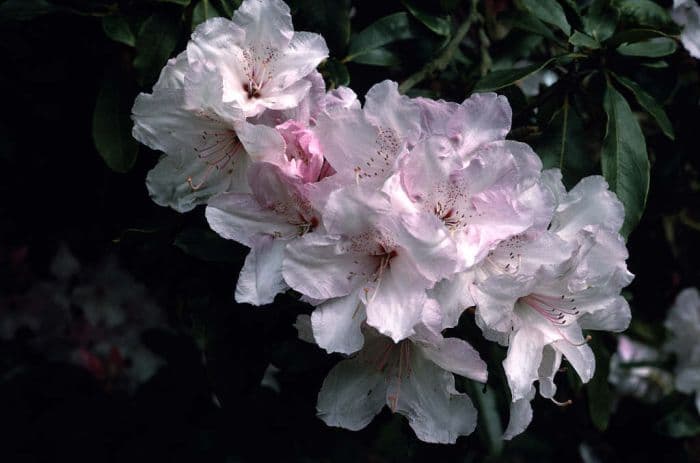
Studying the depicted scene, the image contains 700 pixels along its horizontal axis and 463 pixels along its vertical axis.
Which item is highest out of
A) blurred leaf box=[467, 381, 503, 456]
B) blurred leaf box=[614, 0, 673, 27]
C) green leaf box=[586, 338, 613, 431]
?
blurred leaf box=[614, 0, 673, 27]

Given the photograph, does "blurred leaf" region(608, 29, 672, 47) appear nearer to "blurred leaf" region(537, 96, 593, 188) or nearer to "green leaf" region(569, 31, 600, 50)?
"green leaf" region(569, 31, 600, 50)

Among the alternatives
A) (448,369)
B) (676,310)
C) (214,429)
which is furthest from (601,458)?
(448,369)

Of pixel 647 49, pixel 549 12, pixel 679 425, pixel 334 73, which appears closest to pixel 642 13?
pixel 647 49

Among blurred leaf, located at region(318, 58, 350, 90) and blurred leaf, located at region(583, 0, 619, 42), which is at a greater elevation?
blurred leaf, located at region(583, 0, 619, 42)

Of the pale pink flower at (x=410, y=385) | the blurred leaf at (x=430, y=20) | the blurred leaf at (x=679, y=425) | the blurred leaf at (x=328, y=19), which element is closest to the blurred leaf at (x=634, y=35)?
the blurred leaf at (x=430, y=20)

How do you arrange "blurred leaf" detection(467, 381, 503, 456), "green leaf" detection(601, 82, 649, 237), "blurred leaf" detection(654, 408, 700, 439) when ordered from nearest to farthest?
1. "green leaf" detection(601, 82, 649, 237)
2. "blurred leaf" detection(467, 381, 503, 456)
3. "blurred leaf" detection(654, 408, 700, 439)

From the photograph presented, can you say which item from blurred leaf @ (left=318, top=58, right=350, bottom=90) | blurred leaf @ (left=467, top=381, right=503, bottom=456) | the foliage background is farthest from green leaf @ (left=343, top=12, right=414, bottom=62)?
blurred leaf @ (left=467, top=381, right=503, bottom=456)
